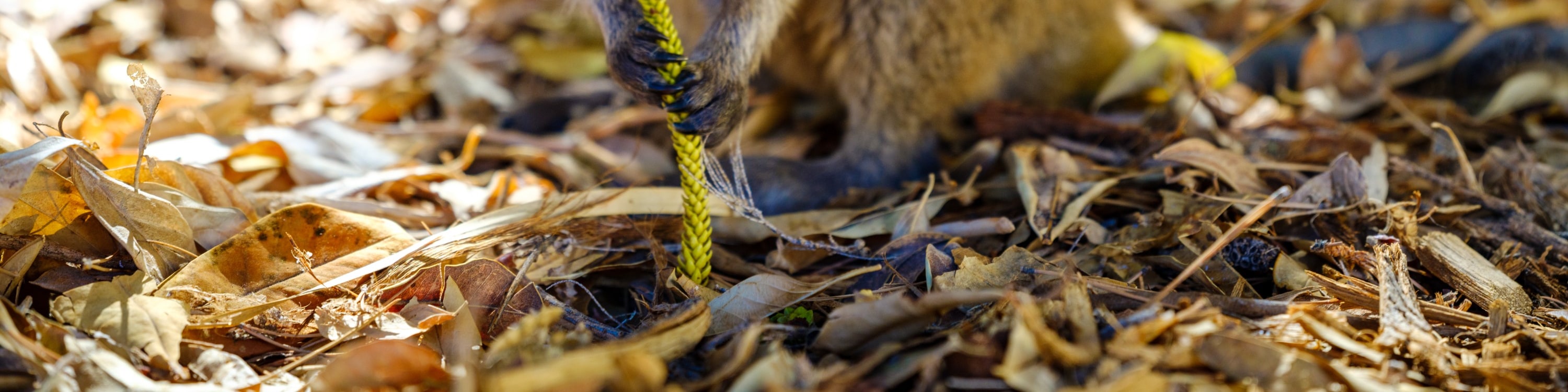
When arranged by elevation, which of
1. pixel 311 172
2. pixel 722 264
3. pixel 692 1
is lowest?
pixel 722 264

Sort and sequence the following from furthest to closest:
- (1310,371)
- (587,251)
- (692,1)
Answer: (692,1)
(587,251)
(1310,371)

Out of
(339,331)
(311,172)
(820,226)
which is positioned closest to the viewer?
(339,331)

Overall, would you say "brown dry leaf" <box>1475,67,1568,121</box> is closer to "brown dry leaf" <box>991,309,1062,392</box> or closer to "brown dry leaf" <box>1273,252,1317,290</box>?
"brown dry leaf" <box>1273,252,1317,290</box>

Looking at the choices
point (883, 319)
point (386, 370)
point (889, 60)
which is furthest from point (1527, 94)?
point (386, 370)

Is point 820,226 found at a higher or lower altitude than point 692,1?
lower

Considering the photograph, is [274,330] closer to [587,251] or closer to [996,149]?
[587,251]

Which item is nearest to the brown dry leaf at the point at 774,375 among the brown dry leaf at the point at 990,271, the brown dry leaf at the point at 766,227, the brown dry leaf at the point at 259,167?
the brown dry leaf at the point at 990,271

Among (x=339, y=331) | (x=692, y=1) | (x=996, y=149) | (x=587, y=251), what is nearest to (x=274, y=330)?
(x=339, y=331)
